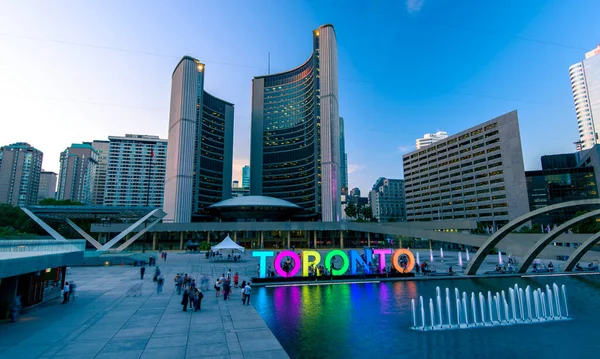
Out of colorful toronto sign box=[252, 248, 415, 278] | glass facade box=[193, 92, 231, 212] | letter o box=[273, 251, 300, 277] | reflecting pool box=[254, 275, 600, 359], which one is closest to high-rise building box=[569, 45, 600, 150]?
glass facade box=[193, 92, 231, 212]

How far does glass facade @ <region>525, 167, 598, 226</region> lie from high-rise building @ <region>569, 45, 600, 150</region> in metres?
85.1

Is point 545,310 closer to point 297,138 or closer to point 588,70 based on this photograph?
point 297,138

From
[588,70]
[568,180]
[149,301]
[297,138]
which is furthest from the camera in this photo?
[588,70]

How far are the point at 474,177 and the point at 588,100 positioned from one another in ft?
441

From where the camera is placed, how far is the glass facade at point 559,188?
389ft

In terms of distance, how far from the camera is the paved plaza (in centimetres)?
1155

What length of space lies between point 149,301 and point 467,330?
18.6 meters

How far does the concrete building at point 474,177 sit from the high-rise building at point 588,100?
112 metres

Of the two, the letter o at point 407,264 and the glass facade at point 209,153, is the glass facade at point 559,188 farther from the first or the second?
the glass facade at point 209,153

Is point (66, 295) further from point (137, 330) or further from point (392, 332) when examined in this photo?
point (392, 332)

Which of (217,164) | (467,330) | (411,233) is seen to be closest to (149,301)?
(467,330)

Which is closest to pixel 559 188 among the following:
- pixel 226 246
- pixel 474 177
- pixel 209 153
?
pixel 474 177

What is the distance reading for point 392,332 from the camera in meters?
13.9

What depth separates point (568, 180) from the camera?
126 metres
